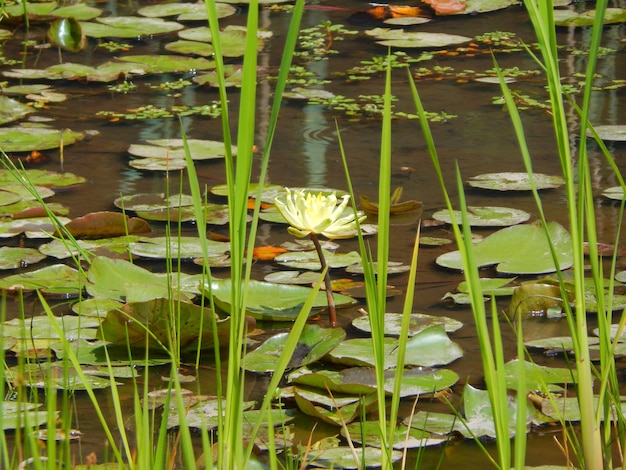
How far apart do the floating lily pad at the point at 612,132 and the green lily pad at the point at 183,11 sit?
2.28 metres

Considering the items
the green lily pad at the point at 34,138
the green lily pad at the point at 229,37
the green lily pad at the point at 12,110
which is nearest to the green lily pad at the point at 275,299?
→ the green lily pad at the point at 34,138

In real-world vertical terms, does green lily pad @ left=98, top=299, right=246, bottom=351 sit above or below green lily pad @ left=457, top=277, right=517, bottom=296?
above

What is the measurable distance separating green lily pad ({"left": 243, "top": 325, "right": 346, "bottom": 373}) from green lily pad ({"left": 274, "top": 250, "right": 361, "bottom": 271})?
414 millimetres

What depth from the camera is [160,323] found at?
181cm

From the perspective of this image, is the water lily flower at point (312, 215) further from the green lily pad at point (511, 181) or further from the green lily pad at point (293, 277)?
the green lily pad at point (511, 181)

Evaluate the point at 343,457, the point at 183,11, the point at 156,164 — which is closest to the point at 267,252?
the point at 156,164

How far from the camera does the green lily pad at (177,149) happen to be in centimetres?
300

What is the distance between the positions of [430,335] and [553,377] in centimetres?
24

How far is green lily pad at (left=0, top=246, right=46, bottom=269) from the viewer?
2252 millimetres

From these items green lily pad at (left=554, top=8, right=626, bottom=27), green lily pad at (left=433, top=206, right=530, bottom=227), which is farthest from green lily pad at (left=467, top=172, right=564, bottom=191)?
green lily pad at (left=554, top=8, right=626, bottom=27)

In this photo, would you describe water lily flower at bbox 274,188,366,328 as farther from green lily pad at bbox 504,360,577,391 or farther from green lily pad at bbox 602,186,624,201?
green lily pad at bbox 602,186,624,201

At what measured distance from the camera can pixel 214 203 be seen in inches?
107

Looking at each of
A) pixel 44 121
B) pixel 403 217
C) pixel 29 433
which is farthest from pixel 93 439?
pixel 44 121

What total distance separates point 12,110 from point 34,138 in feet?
1.29
